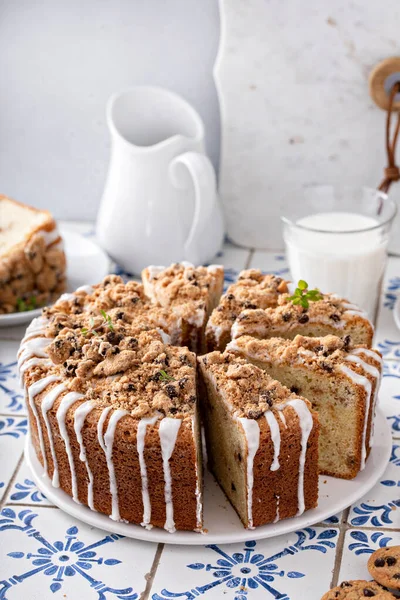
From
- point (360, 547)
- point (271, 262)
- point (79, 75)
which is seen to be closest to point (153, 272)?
point (271, 262)

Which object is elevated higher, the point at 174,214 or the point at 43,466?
the point at 174,214

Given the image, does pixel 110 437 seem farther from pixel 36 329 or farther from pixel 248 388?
pixel 36 329

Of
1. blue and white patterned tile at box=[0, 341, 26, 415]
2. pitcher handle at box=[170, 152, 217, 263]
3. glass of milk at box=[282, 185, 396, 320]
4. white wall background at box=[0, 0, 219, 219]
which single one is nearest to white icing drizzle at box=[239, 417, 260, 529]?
blue and white patterned tile at box=[0, 341, 26, 415]

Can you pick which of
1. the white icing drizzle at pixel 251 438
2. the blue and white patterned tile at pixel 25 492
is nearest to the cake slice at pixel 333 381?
the white icing drizzle at pixel 251 438

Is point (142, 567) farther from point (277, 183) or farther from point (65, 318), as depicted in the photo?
point (277, 183)

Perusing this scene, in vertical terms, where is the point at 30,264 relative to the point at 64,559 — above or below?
above

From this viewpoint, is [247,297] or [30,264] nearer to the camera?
[247,297]

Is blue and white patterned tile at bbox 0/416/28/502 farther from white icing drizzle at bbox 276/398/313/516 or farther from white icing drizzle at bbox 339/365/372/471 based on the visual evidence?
white icing drizzle at bbox 339/365/372/471

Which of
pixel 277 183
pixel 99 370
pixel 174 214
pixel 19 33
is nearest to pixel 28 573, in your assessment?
pixel 99 370
